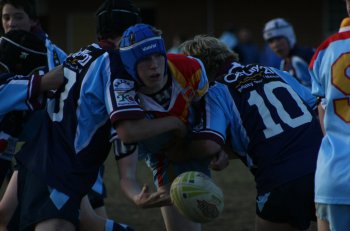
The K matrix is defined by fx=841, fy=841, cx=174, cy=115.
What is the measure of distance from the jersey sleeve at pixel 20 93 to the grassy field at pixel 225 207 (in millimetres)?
2808

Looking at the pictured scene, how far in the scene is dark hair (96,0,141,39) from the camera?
514 centimetres

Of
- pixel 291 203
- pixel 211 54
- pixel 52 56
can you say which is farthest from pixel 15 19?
pixel 291 203

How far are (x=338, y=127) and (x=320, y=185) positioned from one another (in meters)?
0.31

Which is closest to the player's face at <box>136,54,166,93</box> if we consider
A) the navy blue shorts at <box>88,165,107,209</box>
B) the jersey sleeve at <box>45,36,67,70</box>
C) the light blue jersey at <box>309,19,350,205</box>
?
the light blue jersey at <box>309,19,350,205</box>

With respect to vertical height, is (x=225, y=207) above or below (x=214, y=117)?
below

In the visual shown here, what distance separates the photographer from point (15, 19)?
639cm

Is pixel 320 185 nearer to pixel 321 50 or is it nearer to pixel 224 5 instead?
pixel 321 50

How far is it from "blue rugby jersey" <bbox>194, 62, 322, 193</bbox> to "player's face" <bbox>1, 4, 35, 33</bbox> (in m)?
1.94

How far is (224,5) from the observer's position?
23203mm

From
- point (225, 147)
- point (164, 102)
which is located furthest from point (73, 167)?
point (225, 147)

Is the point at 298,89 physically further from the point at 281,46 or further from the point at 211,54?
the point at 281,46

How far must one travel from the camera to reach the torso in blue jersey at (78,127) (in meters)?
4.78

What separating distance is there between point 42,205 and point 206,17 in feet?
61.8

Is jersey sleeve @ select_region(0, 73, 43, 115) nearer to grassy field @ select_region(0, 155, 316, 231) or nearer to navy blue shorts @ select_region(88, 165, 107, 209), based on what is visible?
navy blue shorts @ select_region(88, 165, 107, 209)
